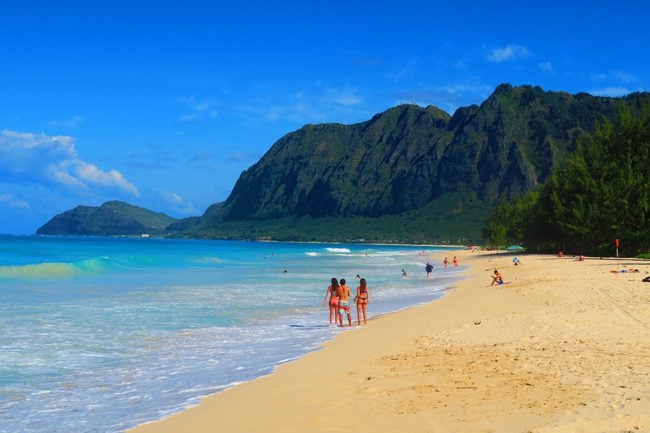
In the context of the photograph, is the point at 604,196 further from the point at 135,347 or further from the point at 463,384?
the point at 463,384

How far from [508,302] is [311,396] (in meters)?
14.2

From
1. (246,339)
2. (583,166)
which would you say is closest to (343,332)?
(246,339)

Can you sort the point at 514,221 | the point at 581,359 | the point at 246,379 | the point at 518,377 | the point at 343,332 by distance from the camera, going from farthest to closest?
the point at 514,221 < the point at 343,332 < the point at 246,379 < the point at 581,359 < the point at 518,377

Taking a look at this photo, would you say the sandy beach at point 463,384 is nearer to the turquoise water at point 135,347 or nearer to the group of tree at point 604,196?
the turquoise water at point 135,347

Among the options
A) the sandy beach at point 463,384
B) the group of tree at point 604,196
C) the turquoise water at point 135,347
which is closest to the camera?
the sandy beach at point 463,384

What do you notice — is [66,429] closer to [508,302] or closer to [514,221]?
[508,302]

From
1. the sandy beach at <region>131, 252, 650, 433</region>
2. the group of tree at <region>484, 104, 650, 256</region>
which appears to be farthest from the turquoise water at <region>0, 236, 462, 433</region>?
the group of tree at <region>484, 104, 650, 256</region>

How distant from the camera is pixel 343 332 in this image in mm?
16766

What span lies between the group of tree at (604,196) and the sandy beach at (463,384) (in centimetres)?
4204

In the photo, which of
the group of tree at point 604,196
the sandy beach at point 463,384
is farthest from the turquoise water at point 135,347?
the group of tree at point 604,196

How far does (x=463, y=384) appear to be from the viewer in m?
8.59

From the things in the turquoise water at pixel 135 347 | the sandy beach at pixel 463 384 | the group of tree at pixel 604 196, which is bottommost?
the turquoise water at pixel 135 347

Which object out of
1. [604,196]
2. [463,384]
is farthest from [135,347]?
[604,196]

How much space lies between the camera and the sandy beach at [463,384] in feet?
22.0
